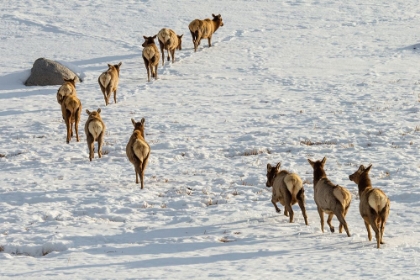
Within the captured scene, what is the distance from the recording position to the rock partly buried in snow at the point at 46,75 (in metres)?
24.1

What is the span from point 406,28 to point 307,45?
18.3ft

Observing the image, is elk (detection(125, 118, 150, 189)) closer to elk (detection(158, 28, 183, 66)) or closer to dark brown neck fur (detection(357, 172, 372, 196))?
dark brown neck fur (detection(357, 172, 372, 196))

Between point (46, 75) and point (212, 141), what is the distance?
940 cm

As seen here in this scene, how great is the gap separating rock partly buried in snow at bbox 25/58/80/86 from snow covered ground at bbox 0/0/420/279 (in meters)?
0.52

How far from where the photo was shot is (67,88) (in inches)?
750

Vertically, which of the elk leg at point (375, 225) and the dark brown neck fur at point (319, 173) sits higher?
the dark brown neck fur at point (319, 173)

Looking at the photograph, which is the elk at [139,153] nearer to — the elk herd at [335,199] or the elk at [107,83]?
the elk herd at [335,199]

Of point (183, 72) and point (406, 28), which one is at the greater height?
point (406, 28)

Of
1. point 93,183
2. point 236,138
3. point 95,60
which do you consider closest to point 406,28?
point 95,60

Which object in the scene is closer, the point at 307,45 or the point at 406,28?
→ the point at 307,45

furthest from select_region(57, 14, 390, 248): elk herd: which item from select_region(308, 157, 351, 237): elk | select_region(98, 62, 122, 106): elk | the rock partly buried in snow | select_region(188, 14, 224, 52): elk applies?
select_region(188, 14, 224, 52): elk

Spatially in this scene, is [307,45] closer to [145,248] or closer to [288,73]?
[288,73]

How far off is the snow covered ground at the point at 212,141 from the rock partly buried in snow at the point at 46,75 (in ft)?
1.70

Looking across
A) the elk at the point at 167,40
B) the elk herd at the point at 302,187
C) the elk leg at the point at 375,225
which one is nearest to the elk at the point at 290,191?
the elk herd at the point at 302,187
